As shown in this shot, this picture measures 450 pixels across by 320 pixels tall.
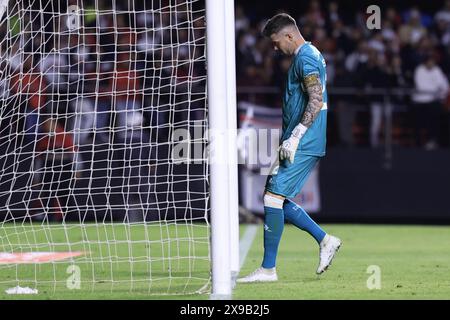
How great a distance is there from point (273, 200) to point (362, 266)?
6.71ft

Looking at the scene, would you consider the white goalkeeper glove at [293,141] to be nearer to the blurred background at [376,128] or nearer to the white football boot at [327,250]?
the white football boot at [327,250]

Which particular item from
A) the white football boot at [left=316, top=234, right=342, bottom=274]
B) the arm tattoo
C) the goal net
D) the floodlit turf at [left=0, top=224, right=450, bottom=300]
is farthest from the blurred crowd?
the arm tattoo

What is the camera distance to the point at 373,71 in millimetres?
20250

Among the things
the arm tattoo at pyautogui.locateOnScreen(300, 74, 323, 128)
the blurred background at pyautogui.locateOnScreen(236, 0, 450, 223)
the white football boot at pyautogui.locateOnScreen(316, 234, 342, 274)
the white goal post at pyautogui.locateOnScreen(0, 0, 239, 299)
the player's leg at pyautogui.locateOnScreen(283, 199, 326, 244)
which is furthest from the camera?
the blurred background at pyautogui.locateOnScreen(236, 0, 450, 223)

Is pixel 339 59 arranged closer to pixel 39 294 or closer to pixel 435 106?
pixel 435 106

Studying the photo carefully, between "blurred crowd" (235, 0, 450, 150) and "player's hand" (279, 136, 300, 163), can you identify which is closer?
"player's hand" (279, 136, 300, 163)

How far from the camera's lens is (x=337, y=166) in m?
A: 19.5

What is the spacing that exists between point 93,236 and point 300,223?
6231 millimetres

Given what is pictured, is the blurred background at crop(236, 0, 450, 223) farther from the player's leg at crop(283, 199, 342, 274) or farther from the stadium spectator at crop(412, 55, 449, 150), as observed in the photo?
the player's leg at crop(283, 199, 342, 274)

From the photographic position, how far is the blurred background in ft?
63.8

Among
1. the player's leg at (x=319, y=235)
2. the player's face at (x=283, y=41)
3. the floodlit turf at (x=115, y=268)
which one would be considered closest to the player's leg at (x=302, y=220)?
the player's leg at (x=319, y=235)

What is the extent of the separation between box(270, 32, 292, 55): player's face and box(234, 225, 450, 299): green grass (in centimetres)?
211

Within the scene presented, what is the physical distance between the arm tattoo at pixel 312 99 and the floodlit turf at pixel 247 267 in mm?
1462

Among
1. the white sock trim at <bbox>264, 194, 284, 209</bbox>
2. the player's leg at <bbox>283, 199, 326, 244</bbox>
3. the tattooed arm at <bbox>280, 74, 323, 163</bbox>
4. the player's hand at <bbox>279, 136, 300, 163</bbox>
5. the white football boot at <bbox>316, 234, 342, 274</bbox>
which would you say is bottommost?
the white football boot at <bbox>316, 234, 342, 274</bbox>
